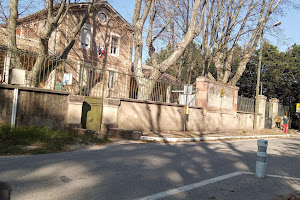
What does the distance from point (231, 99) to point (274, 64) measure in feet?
59.0

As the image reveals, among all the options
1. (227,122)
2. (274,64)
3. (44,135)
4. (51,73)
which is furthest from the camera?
(274,64)

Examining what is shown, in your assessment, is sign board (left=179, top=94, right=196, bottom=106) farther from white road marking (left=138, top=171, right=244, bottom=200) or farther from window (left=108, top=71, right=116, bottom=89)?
white road marking (left=138, top=171, right=244, bottom=200)

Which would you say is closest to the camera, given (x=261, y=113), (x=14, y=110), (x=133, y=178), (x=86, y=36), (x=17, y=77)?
(x=133, y=178)

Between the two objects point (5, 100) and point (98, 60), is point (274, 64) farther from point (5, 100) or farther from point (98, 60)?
point (5, 100)

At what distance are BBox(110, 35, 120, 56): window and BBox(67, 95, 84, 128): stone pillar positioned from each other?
1536 cm

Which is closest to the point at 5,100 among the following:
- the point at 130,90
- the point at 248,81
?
the point at 130,90

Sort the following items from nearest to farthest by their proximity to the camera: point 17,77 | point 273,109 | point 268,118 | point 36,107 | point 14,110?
point 14,110, point 17,77, point 36,107, point 268,118, point 273,109

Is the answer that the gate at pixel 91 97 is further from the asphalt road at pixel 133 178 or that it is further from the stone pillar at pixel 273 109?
the stone pillar at pixel 273 109

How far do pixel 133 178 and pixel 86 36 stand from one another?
65.3 feet

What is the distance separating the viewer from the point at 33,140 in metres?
8.26

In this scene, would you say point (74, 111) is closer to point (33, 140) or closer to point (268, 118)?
point (33, 140)

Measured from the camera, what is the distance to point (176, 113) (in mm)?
15391

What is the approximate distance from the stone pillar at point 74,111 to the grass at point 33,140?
3.52 feet

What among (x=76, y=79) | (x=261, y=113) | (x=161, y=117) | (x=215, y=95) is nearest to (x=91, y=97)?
(x=76, y=79)
